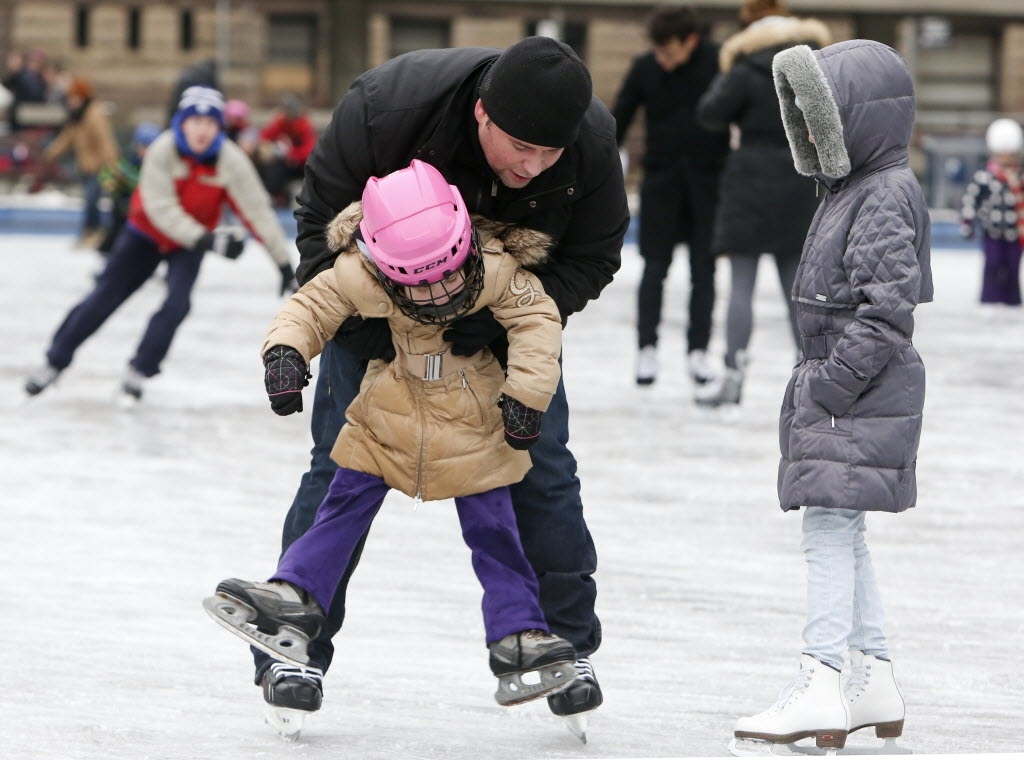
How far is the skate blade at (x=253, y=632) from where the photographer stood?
3307 millimetres

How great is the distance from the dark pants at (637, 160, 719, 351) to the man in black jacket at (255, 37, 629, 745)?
4425 mm

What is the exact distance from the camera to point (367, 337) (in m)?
3.48

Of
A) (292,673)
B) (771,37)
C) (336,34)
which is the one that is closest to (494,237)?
(292,673)

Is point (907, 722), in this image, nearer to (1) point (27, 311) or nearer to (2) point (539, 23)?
(1) point (27, 311)

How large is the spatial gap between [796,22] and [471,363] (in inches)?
178

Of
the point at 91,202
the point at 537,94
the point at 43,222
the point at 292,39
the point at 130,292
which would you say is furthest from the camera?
the point at 292,39

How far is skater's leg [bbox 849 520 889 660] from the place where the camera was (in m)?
3.55

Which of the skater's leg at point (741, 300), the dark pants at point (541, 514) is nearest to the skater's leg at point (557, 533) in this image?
the dark pants at point (541, 514)

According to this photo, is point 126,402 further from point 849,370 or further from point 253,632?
point 849,370

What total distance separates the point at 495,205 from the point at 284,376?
21.1 inches

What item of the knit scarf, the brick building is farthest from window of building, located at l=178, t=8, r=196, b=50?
the knit scarf

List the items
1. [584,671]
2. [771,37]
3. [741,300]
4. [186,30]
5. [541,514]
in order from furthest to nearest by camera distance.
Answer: [186,30]
[741,300]
[771,37]
[541,514]
[584,671]

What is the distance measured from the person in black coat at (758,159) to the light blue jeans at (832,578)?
401 cm

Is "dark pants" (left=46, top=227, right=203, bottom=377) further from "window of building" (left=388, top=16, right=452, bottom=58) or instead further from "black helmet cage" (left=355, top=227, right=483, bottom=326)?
"window of building" (left=388, top=16, right=452, bottom=58)
